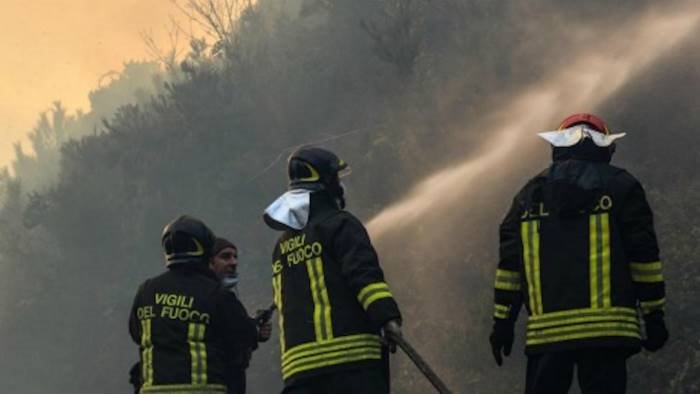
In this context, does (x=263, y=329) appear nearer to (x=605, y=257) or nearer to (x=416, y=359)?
(x=416, y=359)

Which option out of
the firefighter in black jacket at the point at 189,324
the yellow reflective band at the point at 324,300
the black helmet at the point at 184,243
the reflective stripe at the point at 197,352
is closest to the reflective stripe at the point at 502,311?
the yellow reflective band at the point at 324,300

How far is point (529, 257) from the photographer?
15.5 ft

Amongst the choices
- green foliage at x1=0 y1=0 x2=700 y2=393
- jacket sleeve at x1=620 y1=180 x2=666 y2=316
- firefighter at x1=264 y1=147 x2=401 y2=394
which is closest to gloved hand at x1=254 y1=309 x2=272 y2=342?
firefighter at x1=264 y1=147 x2=401 y2=394

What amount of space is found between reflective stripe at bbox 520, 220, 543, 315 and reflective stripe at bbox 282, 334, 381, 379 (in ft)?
2.59

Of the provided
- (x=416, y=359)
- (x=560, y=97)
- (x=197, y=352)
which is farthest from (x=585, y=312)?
(x=560, y=97)

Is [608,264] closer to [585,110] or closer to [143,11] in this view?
[585,110]

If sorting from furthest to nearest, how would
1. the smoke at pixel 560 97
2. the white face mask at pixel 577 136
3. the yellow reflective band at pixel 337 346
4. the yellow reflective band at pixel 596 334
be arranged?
the smoke at pixel 560 97, the white face mask at pixel 577 136, the yellow reflective band at pixel 337 346, the yellow reflective band at pixel 596 334

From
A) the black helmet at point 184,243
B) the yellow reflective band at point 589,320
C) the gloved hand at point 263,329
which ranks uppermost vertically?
the black helmet at point 184,243

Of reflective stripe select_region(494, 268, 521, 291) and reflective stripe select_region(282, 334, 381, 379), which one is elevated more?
reflective stripe select_region(494, 268, 521, 291)

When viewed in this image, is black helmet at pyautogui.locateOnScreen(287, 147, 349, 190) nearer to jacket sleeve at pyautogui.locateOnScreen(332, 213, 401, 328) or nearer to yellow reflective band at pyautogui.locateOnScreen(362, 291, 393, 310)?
jacket sleeve at pyautogui.locateOnScreen(332, 213, 401, 328)

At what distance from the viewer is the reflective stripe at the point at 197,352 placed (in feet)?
17.5

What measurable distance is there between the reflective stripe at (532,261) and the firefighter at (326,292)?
2.22ft

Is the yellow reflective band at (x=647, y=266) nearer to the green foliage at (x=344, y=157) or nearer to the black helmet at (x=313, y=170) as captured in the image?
the black helmet at (x=313, y=170)

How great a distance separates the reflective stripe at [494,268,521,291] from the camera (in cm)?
485
